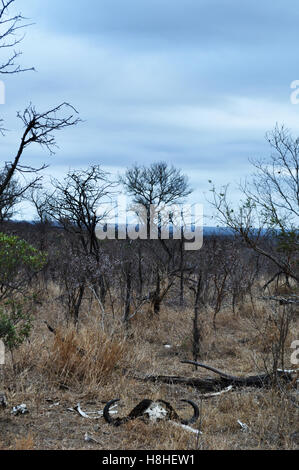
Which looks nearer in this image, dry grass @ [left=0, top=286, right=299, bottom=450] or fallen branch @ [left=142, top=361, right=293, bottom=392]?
dry grass @ [left=0, top=286, right=299, bottom=450]

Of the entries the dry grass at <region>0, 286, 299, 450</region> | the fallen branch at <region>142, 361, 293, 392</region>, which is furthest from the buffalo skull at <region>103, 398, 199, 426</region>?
the fallen branch at <region>142, 361, 293, 392</region>

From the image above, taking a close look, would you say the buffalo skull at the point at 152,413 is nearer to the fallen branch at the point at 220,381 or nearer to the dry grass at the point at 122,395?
the dry grass at the point at 122,395

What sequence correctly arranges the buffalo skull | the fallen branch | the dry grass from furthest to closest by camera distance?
1. the fallen branch
2. the buffalo skull
3. the dry grass

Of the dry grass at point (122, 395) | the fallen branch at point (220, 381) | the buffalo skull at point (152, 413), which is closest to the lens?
the dry grass at point (122, 395)

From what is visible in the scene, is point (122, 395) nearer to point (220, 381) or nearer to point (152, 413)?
point (152, 413)

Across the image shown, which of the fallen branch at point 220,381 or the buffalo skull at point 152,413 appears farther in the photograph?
the fallen branch at point 220,381

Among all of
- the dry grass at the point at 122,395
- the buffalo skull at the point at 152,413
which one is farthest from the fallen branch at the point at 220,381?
the buffalo skull at the point at 152,413

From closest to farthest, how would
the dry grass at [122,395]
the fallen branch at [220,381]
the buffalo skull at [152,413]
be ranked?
the dry grass at [122,395]
the buffalo skull at [152,413]
the fallen branch at [220,381]

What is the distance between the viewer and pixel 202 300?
10078 mm

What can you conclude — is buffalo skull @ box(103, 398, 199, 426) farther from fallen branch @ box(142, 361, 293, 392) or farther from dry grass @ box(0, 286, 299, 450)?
fallen branch @ box(142, 361, 293, 392)

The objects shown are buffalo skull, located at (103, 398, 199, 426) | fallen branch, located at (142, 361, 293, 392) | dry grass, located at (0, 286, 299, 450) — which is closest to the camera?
dry grass, located at (0, 286, 299, 450)

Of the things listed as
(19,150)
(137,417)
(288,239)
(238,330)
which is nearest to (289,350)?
(288,239)
